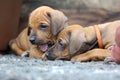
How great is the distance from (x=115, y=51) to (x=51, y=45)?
86 cm

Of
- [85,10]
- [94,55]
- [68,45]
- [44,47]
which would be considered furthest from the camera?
[85,10]

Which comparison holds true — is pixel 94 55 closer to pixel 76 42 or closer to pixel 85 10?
pixel 76 42

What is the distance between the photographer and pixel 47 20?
8.32 ft

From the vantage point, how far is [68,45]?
223cm

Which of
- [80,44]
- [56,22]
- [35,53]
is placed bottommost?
[35,53]

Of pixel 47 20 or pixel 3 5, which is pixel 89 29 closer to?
pixel 47 20

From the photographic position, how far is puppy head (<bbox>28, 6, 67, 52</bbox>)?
2443 millimetres

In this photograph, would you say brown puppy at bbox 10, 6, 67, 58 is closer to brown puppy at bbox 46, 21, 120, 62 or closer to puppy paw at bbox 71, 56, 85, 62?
brown puppy at bbox 46, 21, 120, 62

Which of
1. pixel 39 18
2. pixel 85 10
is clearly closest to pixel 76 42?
pixel 39 18

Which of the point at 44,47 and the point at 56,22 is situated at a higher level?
the point at 56,22

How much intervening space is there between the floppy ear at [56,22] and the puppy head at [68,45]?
0.15 metres

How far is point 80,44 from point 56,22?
1.27 feet

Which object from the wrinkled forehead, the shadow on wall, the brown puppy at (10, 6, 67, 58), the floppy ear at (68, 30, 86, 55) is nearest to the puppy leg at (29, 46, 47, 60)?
the brown puppy at (10, 6, 67, 58)

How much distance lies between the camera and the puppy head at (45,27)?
8.02 feet
